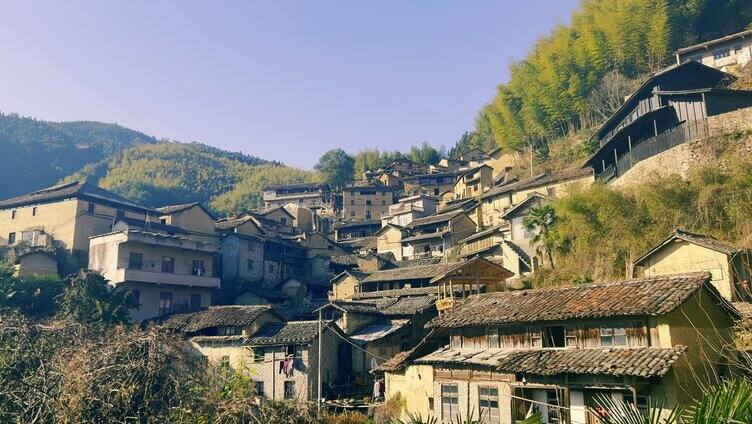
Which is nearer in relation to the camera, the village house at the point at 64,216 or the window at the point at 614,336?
the window at the point at 614,336

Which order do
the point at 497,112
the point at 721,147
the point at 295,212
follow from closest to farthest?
the point at 721,147, the point at 497,112, the point at 295,212

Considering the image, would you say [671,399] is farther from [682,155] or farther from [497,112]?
[497,112]

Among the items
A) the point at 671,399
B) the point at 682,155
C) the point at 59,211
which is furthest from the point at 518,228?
the point at 59,211

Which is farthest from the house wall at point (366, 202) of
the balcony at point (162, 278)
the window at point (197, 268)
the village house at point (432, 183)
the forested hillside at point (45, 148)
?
the forested hillside at point (45, 148)

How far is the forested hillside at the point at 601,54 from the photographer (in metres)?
48.9

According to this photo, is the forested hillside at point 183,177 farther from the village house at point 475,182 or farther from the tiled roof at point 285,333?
the tiled roof at point 285,333

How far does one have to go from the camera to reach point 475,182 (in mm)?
64312

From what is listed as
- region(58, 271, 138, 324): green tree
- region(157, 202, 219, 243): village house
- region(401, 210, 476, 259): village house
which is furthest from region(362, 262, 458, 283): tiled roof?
region(58, 271, 138, 324): green tree

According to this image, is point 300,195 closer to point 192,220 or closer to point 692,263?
point 192,220

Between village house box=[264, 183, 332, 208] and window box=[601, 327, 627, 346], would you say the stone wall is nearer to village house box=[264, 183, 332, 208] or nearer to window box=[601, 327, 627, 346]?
window box=[601, 327, 627, 346]

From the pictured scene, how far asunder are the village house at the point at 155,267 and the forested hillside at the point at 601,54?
36.0 m

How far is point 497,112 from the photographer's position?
64812 millimetres

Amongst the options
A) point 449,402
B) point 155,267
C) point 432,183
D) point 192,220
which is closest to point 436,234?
point 192,220

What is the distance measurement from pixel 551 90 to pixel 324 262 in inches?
1132
